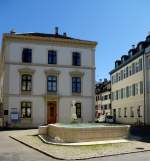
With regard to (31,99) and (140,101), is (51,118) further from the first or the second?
(140,101)

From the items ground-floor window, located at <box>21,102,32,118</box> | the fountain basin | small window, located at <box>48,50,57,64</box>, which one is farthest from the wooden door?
the fountain basin

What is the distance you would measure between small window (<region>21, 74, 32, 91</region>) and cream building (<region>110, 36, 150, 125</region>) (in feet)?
53.5

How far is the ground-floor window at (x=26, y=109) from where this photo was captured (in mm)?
42969

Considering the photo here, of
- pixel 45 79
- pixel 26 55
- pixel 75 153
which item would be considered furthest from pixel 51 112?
pixel 75 153

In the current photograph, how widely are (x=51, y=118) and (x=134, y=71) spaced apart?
698 inches

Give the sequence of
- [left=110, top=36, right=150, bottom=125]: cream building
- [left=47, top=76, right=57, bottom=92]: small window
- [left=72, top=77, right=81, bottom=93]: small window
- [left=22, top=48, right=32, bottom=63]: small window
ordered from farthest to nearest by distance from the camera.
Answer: [left=110, top=36, right=150, bottom=125]: cream building → [left=72, top=77, right=81, bottom=93]: small window → [left=47, top=76, right=57, bottom=92]: small window → [left=22, top=48, right=32, bottom=63]: small window

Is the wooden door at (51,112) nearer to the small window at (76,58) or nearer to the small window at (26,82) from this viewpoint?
the small window at (26,82)

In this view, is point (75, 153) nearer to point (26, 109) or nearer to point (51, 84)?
point (26, 109)

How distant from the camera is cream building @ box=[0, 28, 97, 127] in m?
42.9

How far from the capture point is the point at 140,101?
52625mm

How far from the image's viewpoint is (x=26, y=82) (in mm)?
43469

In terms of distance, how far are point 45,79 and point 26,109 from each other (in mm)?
4167

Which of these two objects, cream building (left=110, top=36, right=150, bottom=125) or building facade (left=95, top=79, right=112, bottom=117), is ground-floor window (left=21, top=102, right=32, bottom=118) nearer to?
cream building (left=110, top=36, right=150, bottom=125)

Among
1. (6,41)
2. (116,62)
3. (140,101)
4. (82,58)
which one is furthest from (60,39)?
(116,62)
